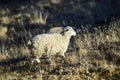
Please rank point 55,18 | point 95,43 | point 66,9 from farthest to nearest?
point 66,9 → point 55,18 → point 95,43

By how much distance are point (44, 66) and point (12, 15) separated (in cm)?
953

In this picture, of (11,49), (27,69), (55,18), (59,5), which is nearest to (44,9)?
(59,5)

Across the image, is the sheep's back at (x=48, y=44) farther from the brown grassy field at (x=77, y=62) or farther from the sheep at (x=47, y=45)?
the brown grassy field at (x=77, y=62)

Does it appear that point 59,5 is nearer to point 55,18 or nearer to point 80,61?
point 55,18

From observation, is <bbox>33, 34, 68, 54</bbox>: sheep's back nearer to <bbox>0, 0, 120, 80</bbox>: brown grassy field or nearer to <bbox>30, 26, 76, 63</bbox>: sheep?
<bbox>30, 26, 76, 63</bbox>: sheep

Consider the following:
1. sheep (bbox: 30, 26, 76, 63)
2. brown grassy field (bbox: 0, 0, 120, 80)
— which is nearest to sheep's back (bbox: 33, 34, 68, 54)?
sheep (bbox: 30, 26, 76, 63)

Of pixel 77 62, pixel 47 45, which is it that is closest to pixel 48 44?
pixel 47 45

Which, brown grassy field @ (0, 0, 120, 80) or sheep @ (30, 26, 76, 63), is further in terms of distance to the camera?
sheep @ (30, 26, 76, 63)

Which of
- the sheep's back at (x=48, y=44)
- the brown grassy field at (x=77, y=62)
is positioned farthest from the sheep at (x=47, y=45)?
the brown grassy field at (x=77, y=62)

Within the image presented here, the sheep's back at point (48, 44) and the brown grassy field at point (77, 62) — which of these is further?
the sheep's back at point (48, 44)

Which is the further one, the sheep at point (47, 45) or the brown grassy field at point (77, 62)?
the sheep at point (47, 45)

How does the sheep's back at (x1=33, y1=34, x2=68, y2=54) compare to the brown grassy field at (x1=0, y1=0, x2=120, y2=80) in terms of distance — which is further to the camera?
the sheep's back at (x1=33, y1=34, x2=68, y2=54)

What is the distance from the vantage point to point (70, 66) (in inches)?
363

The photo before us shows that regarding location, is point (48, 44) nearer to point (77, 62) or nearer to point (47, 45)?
point (47, 45)
